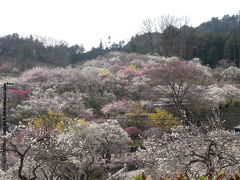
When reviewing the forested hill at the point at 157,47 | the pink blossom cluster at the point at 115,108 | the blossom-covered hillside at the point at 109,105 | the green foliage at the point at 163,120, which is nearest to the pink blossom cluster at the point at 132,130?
the blossom-covered hillside at the point at 109,105

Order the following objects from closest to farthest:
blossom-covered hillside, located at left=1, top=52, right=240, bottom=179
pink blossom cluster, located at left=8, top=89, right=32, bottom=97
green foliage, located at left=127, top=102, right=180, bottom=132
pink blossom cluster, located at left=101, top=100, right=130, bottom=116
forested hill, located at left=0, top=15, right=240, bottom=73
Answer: blossom-covered hillside, located at left=1, top=52, right=240, bottom=179
green foliage, located at left=127, top=102, right=180, bottom=132
pink blossom cluster, located at left=101, top=100, right=130, bottom=116
pink blossom cluster, located at left=8, top=89, right=32, bottom=97
forested hill, located at left=0, top=15, right=240, bottom=73

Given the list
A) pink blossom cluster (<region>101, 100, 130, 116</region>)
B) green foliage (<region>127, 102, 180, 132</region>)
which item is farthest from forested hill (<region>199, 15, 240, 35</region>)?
green foliage (<region>127, 102, 180, 132</region>)

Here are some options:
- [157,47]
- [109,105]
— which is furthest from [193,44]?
[109,105]

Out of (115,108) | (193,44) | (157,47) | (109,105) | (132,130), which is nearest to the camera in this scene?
(132,130)

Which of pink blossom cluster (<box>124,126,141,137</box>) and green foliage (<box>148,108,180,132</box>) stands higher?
green foliage (<box>148,108,180,132</box>)

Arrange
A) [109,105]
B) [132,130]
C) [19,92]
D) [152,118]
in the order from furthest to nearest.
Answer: [19,92] < [109,105] < [132,130] < [152,118]

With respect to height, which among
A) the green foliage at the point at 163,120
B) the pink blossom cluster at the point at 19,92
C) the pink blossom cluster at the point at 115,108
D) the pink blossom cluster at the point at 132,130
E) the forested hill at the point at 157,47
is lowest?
the pink blossom cluster at the point at 132,130

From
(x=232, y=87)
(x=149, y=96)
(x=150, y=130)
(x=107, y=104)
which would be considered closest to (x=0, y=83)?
(x=107, y=104)

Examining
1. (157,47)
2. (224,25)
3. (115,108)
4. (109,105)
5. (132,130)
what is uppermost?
(224,25)

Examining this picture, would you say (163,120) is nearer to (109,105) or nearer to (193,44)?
(109,105)

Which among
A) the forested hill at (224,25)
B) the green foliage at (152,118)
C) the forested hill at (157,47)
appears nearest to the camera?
the green foliage at (152,118)

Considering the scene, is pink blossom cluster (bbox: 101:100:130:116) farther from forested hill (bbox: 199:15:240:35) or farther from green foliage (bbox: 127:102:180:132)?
forested hill (bbox: 199:15:240:35)

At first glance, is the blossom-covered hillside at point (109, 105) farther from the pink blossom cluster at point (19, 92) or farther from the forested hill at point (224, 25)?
the forested hill at point (224, 25)

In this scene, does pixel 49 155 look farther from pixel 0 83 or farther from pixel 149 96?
pixel 0 83
